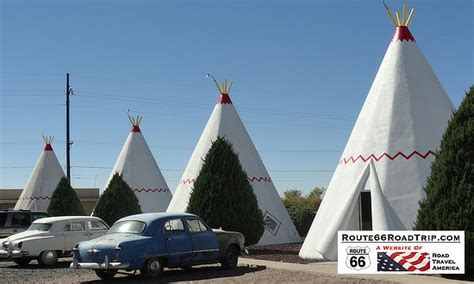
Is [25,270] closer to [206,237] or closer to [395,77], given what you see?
[206,237]

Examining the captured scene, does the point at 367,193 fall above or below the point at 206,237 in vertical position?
above

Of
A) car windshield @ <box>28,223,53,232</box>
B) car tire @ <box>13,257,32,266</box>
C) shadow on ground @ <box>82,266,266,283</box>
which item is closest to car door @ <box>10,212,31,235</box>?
car tire @ <box>13,257,32,266</box>

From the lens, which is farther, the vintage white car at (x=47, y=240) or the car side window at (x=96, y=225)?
the car side window at (x=96, y=225)

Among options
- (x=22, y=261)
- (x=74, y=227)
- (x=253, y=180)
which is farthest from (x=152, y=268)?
(x=253, y=180)

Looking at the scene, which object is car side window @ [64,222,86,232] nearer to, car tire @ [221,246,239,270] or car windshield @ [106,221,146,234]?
car windshield @ [106,221,146,234]

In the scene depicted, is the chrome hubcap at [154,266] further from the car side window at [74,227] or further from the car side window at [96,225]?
the car side window at [96,225]

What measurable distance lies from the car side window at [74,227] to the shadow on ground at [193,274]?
8.96 ft

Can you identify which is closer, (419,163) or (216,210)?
(419,163)

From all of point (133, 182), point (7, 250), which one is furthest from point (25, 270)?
point (133, 182)

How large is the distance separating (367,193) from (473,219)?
4.26 m

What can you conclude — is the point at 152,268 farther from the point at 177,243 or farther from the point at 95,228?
the point at 95,228

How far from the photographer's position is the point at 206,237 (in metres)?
11.5

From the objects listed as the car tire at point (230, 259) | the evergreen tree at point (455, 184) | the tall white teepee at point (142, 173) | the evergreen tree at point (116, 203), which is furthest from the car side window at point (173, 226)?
the tall white teepee at point (142, 173)

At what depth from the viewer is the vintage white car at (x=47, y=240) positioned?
13398mm
